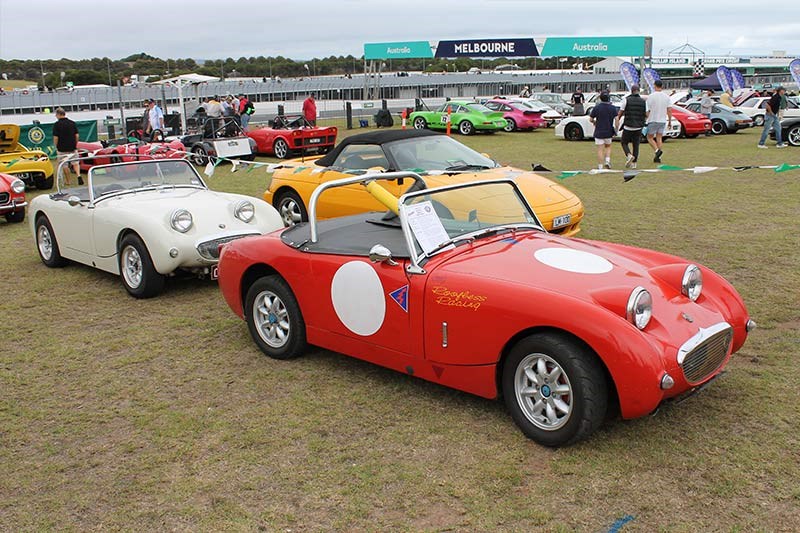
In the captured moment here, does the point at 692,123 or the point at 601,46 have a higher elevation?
the point at 601,46

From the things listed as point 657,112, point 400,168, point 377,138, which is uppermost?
point 657,112

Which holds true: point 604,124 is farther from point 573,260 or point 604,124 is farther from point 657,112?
point 573,260

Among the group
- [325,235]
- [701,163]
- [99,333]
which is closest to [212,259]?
Answer: [99,333]

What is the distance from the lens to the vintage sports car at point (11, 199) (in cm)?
1177

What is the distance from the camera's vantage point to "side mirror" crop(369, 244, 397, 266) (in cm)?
462

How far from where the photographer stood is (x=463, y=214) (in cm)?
509

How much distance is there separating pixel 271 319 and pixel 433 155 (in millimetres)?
4685

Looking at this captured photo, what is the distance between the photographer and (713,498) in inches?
137

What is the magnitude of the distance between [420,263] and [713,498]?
2104mm

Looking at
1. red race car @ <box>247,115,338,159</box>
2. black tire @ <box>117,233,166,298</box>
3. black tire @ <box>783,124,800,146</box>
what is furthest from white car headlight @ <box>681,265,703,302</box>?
black tire @ <box>783,124,800,146</box>

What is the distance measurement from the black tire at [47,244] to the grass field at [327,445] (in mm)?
2175

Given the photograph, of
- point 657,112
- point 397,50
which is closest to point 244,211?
point 657,112

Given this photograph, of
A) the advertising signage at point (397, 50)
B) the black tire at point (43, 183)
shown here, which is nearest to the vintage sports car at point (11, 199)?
the black tire at point (43, 183)

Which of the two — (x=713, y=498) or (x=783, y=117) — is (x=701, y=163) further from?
(x=713, y=498)
